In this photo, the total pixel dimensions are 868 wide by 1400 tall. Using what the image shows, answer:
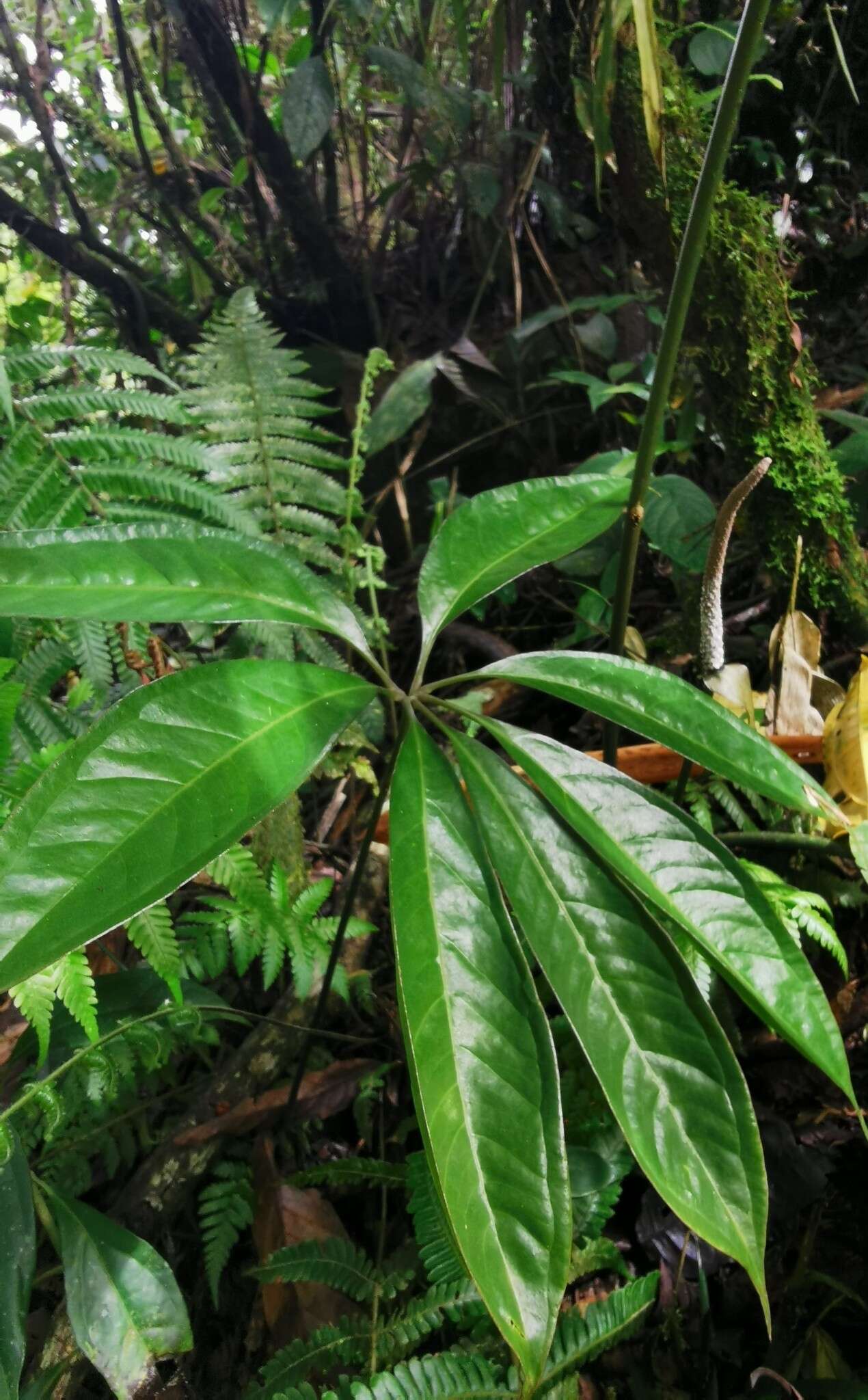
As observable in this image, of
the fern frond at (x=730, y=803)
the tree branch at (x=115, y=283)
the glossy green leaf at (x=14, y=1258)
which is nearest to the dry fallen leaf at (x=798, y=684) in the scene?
the fern frond at (x=730, y=803)

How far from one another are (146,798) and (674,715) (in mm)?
488

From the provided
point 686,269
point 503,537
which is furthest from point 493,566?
point 686,269

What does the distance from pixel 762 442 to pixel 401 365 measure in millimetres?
1531

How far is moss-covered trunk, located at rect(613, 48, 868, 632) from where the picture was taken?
5.19 ft

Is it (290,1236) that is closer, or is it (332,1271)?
(332,1271)

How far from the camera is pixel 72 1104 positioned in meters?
1.09

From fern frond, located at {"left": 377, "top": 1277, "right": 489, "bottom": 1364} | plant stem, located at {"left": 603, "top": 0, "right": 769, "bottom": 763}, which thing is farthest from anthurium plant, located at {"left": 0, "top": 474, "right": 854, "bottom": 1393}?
fern frond, located at {"left": 377, "top": 1277, "right": 489, "bottom": 1364}

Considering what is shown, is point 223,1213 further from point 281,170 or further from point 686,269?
point 281,170

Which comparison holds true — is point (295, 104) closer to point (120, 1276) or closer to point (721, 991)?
point (721, 991)

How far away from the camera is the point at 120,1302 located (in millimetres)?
910

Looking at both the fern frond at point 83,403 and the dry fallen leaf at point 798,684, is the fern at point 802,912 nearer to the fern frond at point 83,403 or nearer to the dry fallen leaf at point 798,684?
the dry fallen leaf at point 798,684

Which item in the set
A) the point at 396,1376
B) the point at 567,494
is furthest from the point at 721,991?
the point at 567,494

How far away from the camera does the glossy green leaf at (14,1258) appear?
2.68 feet

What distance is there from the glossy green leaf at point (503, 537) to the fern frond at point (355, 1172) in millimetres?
714
